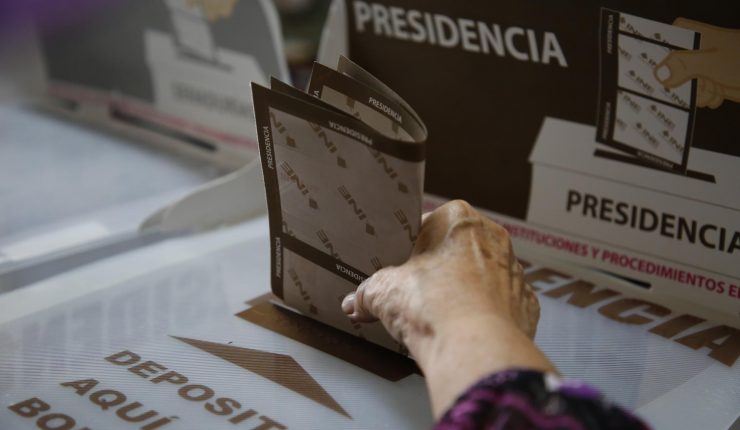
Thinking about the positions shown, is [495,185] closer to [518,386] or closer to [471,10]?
[471,10]

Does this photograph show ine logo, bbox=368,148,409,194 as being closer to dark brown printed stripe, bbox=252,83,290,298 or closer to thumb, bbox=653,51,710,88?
dark brown printed stripe, bbox=252,83,290,298

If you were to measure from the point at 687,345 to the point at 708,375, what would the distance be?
8cm

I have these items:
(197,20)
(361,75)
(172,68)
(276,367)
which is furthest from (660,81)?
(172,68)

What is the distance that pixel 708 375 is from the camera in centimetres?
118

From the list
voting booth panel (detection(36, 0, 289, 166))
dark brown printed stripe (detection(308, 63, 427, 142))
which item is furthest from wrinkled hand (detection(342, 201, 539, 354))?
voting booth panel (detection(36, 0, 289, 166))

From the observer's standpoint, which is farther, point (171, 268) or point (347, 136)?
point (171, 268)

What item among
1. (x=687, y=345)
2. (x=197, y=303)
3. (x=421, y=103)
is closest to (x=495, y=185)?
(x=421, y=103)

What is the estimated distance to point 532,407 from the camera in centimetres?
76

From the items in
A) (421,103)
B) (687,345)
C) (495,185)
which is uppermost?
(421,103)

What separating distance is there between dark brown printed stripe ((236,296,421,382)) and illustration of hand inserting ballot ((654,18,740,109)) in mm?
528

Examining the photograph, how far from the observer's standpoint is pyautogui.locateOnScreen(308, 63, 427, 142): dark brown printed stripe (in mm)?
1055

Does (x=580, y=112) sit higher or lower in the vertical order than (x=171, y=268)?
higher

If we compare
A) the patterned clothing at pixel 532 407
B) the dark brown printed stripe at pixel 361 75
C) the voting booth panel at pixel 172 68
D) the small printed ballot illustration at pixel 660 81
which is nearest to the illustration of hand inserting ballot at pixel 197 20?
the voting booth panel at pixel 172 68

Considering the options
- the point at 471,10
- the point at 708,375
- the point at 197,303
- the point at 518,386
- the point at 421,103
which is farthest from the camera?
the point at 421,103
